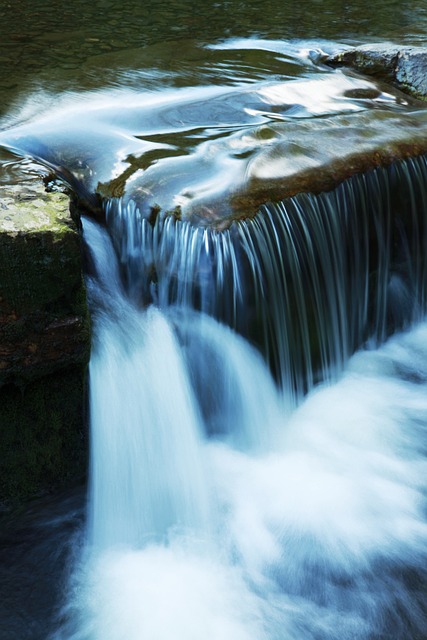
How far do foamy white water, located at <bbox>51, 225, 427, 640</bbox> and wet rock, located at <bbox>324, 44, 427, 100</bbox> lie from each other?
3.15 meters

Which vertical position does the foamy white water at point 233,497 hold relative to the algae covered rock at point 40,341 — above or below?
below

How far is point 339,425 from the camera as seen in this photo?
412cm

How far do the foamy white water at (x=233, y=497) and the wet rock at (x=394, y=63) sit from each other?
124 inches

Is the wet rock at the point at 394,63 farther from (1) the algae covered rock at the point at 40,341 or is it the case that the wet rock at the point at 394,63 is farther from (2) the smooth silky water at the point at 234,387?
(1) the algae covered rock at the point at 40,341

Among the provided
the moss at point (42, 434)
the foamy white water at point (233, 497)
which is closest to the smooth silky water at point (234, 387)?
the foamy white water at point (233, 497)

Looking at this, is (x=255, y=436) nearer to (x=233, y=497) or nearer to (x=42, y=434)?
(x=233, y=497)

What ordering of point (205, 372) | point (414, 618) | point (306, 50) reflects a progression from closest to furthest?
1. point (414, 618)
2. point (205, 372)
3. point (306, 50)

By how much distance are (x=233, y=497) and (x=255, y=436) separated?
0.45 meters

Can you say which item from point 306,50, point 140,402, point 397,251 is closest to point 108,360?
point 140,402

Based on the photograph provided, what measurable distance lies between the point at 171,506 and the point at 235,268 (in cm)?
127

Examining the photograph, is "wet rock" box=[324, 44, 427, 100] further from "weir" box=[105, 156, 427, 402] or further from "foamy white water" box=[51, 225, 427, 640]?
"foamy white water" box=[51, 225, 427, 640]

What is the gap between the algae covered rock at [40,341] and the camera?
9.83ft

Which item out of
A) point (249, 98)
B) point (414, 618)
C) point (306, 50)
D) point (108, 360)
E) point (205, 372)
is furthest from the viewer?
point (306, 50)

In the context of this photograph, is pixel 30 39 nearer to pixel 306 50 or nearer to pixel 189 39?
pixel 189 39
